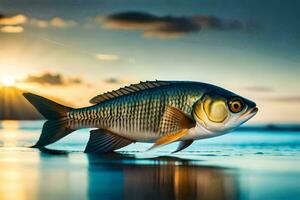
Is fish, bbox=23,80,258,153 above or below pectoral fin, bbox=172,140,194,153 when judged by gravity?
above

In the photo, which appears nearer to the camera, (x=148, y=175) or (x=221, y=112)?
(x=148, y=175)

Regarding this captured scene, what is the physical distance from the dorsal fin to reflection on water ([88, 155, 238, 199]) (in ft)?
3.34

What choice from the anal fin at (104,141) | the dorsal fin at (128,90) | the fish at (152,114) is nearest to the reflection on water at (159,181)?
the fish at (152,114)

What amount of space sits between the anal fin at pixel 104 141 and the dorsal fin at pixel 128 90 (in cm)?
38

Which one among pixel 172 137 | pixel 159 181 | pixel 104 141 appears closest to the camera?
pixel 159 181

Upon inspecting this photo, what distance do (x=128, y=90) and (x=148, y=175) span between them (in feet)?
6.99

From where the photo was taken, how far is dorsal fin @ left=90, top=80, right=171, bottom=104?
774 centimetres

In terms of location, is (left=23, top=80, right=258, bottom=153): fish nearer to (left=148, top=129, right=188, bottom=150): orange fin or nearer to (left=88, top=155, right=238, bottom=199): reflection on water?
(left=148, top=129, right=188, bottom=150): orange fin

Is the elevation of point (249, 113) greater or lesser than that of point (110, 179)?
greater

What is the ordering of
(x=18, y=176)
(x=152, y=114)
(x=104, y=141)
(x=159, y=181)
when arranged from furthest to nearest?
1. (x=104, y=141)
2. (x=152, y=114)
3. (x=18, y=176)
4. (x=159, y=181)

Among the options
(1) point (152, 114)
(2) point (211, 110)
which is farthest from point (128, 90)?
(2) point (211, 110)

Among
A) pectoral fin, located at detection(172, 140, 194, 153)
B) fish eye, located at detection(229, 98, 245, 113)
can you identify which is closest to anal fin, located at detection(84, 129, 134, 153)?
pectoral fin, located at detection(172, 140, 194, 153)

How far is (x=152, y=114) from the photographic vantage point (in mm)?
7430

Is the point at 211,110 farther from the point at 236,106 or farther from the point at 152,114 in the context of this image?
the point at 152,114
